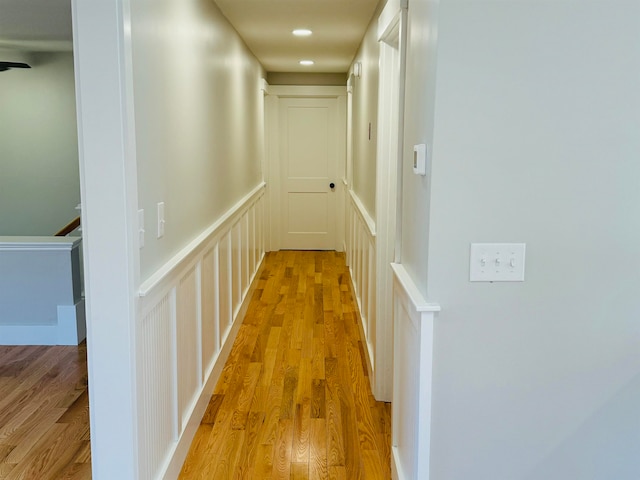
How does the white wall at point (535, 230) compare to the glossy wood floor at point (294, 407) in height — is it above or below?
above

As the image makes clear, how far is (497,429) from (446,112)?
98 cm

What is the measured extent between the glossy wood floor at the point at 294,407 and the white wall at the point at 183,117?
0.97 meters

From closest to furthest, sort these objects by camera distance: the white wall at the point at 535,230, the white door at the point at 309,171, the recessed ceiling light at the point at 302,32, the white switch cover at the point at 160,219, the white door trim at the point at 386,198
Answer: the white wall at the point at 535,230
the white switch cover at the point at 160,219
the white door trim at the point at 386,198
the recessed ceiling light at the point at 302,32
the white door at the point at 309,171

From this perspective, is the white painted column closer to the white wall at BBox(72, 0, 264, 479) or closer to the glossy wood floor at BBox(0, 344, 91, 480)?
the white wall at BBox(72, 0, 264, 479)

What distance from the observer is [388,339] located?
3.26m

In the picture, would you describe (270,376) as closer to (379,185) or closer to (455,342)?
(379,185)

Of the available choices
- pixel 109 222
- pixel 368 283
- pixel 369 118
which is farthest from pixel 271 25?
pixel 109 222

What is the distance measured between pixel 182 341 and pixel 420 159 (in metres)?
1.37

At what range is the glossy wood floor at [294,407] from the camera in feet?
8.73

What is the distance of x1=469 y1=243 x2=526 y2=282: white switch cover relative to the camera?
1.80 meters

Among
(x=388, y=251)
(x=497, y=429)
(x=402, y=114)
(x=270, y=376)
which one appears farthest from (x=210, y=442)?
(x=402, y=114)

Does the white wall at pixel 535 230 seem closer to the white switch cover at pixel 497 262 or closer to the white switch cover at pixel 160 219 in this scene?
the white switch cover at pixel 497 262

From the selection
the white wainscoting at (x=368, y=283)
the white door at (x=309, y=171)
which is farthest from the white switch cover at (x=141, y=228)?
the white door at (x=309, y=171)

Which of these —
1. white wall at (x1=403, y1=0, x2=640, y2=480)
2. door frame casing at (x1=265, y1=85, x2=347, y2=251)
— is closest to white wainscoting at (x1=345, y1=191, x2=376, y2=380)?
white wall at (x1=403, y1=0, x2=640, y2=480)
